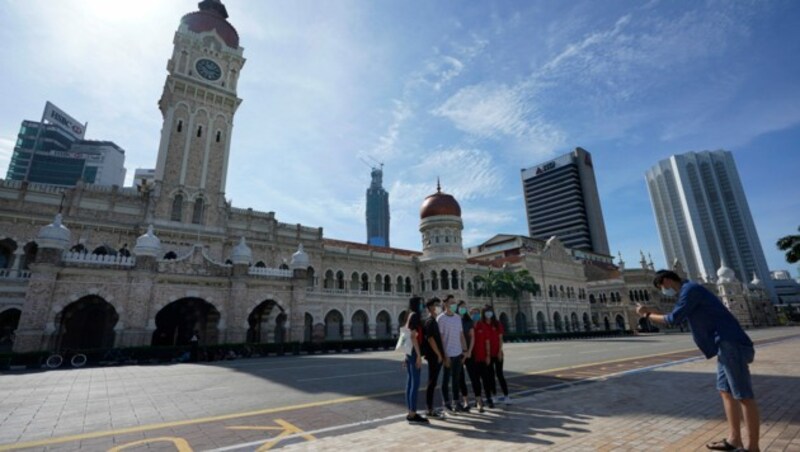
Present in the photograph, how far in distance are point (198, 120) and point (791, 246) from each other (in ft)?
175

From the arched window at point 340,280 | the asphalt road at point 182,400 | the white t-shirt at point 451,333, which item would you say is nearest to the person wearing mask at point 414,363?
the white t-shirt at point 451,333

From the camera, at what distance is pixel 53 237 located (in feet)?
55.3

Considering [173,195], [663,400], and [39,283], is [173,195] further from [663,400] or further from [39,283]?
[663,400]

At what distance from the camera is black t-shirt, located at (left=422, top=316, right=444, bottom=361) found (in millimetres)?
6133

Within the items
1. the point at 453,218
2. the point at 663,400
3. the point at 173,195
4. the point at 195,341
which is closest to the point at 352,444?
the point at 663,400

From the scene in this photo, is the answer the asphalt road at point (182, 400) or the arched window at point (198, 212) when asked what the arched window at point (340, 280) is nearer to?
the arched window at point (198, 212)

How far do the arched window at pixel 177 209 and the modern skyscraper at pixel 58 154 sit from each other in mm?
75339

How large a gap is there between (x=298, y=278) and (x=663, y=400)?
19618 mm

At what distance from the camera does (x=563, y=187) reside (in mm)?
116875

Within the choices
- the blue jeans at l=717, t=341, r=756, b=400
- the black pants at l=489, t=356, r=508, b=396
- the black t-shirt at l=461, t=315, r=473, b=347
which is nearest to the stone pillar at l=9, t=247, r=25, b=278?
the black t-shirt at l=461, t=315, r=473, b=347

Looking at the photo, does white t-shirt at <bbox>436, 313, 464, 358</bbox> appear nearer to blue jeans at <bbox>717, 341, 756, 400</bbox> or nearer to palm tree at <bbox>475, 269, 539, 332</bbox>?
blue jeans at <bbox>717, 341, 756, 400</bbox>

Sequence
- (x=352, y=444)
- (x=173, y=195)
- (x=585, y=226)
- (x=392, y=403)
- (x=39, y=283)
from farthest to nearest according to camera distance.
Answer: (x=585, y=226)
(x=173, y=195)
(x=39, y=283)
(x=392, y=403)
(x=352, y=444)

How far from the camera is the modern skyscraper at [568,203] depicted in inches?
4387

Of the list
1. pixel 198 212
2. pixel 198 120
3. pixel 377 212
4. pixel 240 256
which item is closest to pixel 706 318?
pixel 240 256
